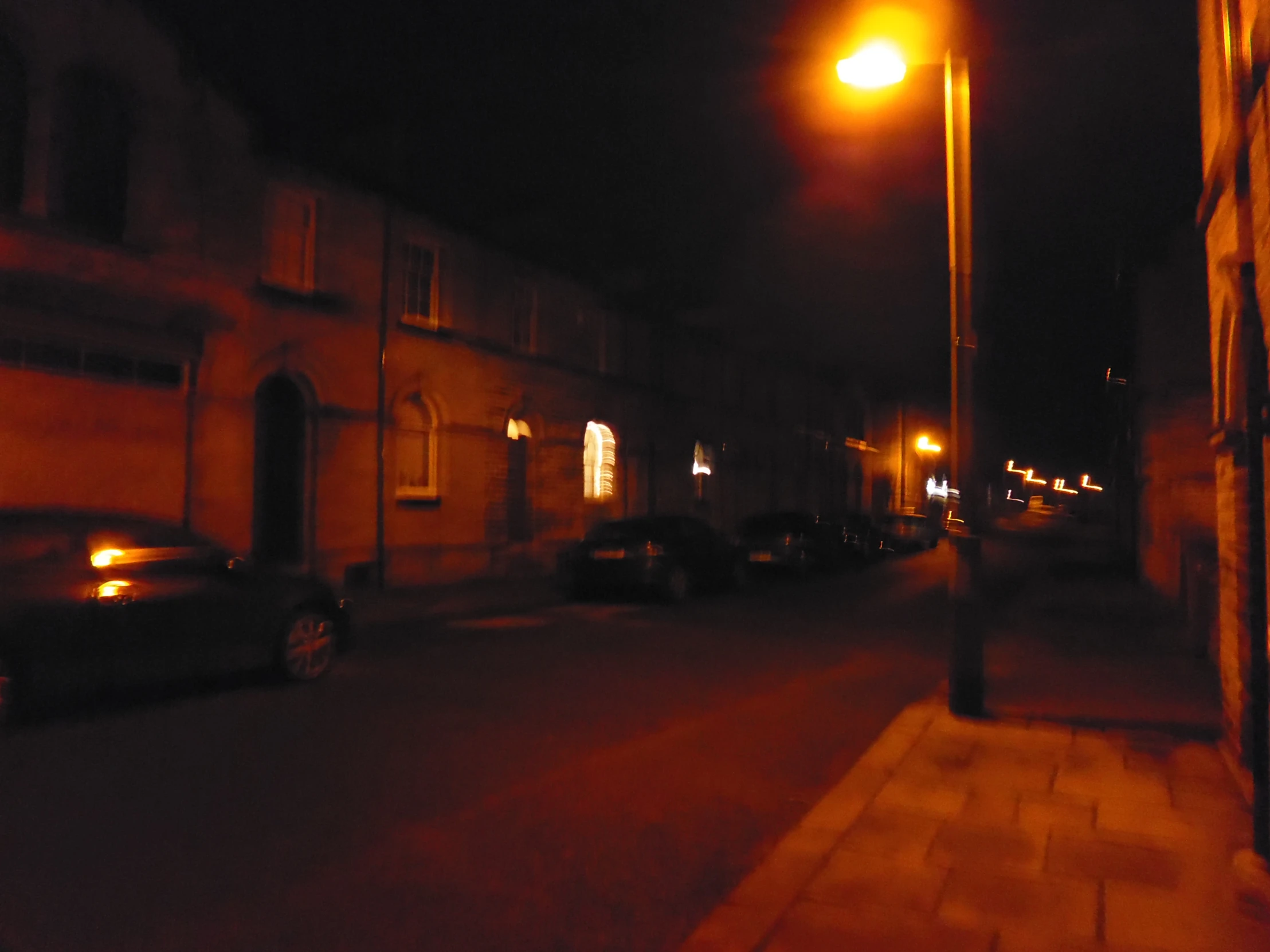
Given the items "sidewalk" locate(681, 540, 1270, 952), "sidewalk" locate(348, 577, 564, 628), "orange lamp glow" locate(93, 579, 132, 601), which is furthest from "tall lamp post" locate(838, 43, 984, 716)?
"sidewalk" locate(348, 577, 564, 628)

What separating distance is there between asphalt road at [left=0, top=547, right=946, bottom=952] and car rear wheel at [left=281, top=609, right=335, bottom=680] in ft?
0.63

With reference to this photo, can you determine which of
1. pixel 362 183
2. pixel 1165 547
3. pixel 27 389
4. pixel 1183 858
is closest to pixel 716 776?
pixel 1183 858

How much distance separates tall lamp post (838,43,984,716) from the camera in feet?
24.9

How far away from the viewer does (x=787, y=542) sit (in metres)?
21.3

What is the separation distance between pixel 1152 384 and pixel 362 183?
14.8 m

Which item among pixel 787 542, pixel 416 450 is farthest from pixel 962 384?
pixel 787 542

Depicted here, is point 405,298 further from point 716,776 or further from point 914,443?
point 914,443

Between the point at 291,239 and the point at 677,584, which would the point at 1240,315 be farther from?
the point at 291,239

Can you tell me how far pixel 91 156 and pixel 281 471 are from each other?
5.11 m

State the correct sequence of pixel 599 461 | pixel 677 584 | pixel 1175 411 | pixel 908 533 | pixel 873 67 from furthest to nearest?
pixel 908 533, pixel 599 461, pixel 1175 411, pixel 677 584, pixel 873 67

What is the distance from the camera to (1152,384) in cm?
1861

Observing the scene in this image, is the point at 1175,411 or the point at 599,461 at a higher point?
the point at 1175,411

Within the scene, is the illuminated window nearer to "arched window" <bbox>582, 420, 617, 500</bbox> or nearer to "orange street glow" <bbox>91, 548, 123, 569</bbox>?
"arched window" <bbox>582, 420, 617, 500</bbox>

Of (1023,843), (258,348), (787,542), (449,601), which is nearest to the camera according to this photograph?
(1023,843)
